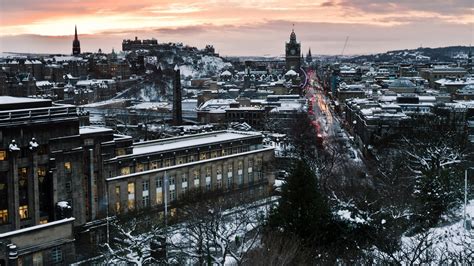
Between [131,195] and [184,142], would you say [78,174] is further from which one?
[184,142]

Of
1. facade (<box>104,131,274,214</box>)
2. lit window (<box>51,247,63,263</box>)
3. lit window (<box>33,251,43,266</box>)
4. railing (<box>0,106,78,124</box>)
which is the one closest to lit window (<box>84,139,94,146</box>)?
facade (<box>104,131,274,214</box>)

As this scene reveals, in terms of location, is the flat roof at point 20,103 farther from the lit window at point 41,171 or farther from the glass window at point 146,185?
the glass window at point 146,185

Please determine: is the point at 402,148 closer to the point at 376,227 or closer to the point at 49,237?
the point at 376,227

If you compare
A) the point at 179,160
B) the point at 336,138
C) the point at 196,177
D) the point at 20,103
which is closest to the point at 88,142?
the point at 20,103

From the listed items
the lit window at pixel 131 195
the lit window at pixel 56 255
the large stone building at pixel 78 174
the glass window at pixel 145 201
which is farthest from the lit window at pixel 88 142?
the lit window at pixel 56 255

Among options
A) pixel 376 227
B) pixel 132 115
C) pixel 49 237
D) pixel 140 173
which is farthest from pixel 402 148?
pixel 132 115

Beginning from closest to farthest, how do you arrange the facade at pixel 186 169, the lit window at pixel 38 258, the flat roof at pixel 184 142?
the lit window at pixel 38 258, the facade at pixel 186 169, the flat roof at pixel 184 142

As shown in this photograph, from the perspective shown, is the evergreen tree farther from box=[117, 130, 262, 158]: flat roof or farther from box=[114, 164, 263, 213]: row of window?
box=[117, 130, 262, 158]: flat roof

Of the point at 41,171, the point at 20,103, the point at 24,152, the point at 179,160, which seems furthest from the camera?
the point at 179,160
